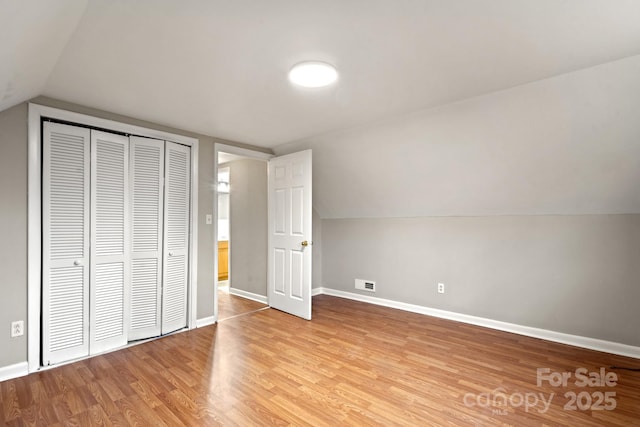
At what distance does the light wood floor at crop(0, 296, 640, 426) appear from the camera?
6.27 feet

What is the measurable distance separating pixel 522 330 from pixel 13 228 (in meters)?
4.62

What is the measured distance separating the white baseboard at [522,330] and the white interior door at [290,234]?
1.16 m

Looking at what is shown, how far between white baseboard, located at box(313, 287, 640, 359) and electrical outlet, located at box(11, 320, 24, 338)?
3.63 m

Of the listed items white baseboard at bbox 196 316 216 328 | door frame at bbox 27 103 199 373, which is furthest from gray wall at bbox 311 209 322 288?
door frame at bbox 27 103 199 373

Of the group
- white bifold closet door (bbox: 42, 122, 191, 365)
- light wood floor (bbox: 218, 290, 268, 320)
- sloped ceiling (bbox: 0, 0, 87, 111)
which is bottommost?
light wood floor (bbox: 218, 290, 268, 320)

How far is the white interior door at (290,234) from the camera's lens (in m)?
3.77

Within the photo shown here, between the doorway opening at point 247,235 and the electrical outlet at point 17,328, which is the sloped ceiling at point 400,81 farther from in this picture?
the electrical outlet at point 17,328

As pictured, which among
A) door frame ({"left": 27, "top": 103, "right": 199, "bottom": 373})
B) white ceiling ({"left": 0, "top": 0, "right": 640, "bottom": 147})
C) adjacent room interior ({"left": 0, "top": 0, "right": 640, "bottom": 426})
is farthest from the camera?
door frame ({"left": 27, "top": 103, "right": 199, "bottom": 373})

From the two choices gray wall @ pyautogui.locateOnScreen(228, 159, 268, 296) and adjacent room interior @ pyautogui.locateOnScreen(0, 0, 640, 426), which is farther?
gray wall @ pyautogui.locateOnScreen(228, 159, 268, 296)

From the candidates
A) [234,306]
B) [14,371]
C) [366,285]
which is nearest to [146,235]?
[14,371]

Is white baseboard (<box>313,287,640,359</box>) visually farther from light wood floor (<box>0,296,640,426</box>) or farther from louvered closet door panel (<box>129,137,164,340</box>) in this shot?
louvered closet door panel (<box>129,137,164,340</box>)

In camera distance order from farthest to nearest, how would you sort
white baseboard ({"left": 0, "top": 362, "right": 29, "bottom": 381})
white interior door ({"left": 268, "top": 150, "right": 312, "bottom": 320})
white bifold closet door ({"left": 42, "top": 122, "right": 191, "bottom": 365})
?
white interior door ({"left": 268, "top": 150, "right": 312, "bottom": 320}), white bifold closet door ({"left": 42, "top": 122, "right": 191, "bottom": 365}), white baseboard ({"left": 0, "top": 362, "right": 29, "bottom": 381})

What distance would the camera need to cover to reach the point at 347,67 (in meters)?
2.00

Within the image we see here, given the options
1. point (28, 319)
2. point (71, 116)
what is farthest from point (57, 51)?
point (28, 319)
